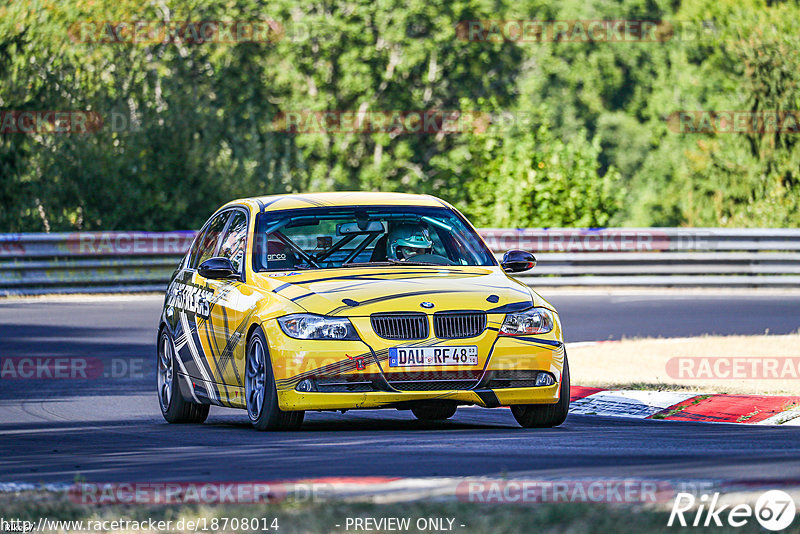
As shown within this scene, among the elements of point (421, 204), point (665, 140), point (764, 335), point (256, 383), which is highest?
point (421, 204)

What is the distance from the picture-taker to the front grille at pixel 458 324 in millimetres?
9828

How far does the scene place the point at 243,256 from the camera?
36.3ft

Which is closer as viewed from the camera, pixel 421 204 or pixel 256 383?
pixel 256 383

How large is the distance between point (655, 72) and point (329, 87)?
87.5 feet

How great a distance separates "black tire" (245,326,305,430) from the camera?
998 cm

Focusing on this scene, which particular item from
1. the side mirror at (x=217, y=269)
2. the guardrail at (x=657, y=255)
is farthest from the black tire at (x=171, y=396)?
the guardrail at (x=657, y=255)

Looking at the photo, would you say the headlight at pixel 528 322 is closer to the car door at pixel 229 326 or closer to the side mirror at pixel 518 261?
the side mirror at pixel 518 261

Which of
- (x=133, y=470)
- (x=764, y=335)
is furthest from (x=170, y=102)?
(x=133, y=470)

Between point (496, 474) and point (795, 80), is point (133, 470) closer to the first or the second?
point (496, 474)

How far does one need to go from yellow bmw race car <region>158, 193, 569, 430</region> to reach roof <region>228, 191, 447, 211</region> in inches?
0.6

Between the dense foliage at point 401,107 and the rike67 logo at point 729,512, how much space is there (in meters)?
24.7

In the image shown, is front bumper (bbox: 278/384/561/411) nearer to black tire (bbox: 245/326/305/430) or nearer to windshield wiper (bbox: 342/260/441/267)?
black tire (bbox: 245/326/305/430)

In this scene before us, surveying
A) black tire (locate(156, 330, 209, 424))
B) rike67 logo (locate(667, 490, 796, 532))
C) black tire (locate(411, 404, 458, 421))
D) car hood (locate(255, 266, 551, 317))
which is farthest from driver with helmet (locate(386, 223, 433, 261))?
rike67 logo (locate(667, 490, 796, 532))

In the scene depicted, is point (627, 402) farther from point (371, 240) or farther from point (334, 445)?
point (334, 445)
